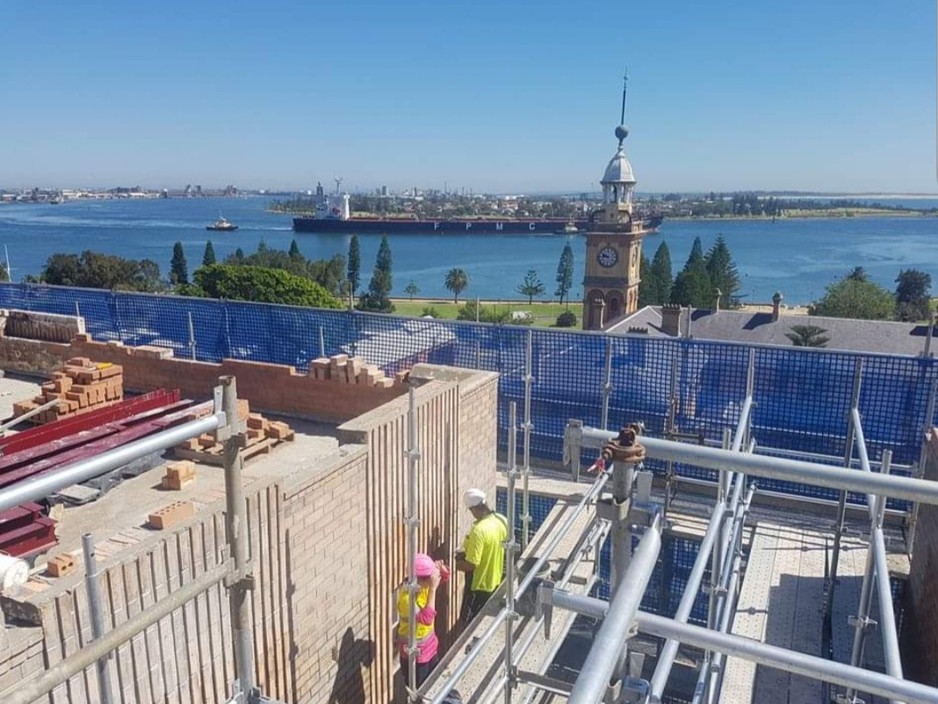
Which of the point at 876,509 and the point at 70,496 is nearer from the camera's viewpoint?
the point at 876,509

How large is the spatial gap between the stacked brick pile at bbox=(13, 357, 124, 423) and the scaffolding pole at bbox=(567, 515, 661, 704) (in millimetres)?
9607

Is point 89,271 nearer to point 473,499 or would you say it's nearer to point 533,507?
point 533,507

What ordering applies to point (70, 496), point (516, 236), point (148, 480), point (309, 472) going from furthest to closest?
point (516, 236), point (148, 480), point (70, 496), point (309, 472)

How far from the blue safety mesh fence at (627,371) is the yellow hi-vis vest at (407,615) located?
296 cm

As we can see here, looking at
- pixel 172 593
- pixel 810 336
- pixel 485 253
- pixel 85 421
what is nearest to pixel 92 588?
pixel 172 593

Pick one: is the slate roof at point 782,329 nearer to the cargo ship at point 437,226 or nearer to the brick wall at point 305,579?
the brick wall at point 305,579

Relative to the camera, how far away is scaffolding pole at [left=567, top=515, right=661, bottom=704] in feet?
5.03

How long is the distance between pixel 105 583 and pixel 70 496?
4771 mm

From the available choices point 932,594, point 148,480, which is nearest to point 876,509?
point 932,594

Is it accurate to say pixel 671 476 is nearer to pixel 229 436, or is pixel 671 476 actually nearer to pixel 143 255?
pixel 229 436

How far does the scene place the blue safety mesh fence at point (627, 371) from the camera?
28.0ft

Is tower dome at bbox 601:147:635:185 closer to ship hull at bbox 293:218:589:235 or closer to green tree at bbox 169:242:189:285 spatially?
green tree at bbox 169:242:189:285

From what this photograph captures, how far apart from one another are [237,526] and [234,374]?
7011 millimetres

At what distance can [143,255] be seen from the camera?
129m
